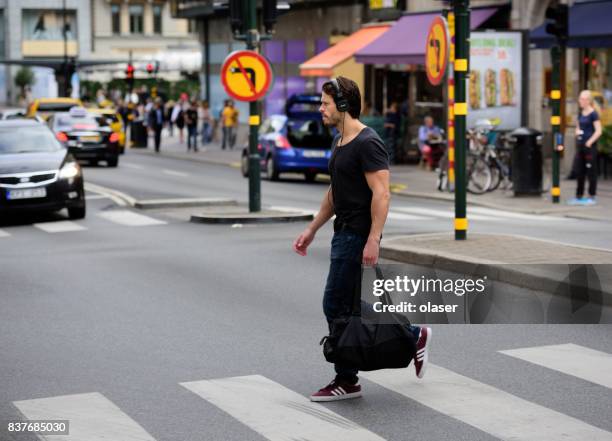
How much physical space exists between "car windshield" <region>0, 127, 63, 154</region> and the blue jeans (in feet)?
44.9

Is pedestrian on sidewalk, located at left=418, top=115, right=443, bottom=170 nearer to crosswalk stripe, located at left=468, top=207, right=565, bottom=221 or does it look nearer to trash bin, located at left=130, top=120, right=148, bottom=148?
crosswalk stripe, located at left=468, top=207, right=565, bottom=221

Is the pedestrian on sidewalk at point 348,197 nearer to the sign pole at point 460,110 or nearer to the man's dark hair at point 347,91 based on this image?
the man's dark hair at point 347,91

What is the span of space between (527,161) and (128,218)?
24.3 feet

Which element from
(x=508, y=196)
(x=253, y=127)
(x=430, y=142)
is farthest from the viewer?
(x=430, y=142)

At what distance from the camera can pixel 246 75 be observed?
705 inches

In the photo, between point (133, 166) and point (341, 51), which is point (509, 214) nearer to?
point (133, 166)

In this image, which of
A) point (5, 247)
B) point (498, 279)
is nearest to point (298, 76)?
point (5, 247)

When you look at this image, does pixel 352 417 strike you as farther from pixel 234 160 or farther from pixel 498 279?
pixel 234 160

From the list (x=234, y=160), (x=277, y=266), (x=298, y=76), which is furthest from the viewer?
(x=298, y=76)

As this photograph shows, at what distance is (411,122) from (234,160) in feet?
20.2

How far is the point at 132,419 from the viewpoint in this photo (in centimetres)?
686

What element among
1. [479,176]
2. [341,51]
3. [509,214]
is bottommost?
[509,214]

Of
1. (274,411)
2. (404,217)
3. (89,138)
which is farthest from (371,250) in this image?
(89,138)

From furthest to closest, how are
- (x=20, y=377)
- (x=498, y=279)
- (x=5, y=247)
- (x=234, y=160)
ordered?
(x=234, y=160)
(x=5, y=247)
(x=498, y=279)
(x=20, y=377)
